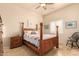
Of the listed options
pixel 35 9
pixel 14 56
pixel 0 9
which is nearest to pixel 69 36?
pixel 35 9

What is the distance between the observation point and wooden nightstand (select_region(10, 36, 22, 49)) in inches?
80.0

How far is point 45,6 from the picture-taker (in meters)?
2.03

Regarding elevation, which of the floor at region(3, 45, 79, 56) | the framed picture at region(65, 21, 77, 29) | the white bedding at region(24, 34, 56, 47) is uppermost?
the framed picture at region(65, 21, 77, 29)

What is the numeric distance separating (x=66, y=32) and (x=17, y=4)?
891 millimetres

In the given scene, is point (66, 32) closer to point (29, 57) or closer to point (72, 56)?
point (72, 56)

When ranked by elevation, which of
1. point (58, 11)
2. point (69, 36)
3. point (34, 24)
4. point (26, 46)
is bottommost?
point (26, 46)

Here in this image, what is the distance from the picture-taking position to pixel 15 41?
205cm

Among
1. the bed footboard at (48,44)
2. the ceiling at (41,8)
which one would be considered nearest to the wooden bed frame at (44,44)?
the bed footboard at (48,44)

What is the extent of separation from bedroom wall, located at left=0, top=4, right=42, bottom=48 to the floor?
0.38 ft

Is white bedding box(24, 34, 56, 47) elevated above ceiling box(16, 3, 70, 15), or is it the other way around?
ceiling box(16, 3, 70, 15)

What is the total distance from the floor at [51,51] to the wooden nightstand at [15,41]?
60mm

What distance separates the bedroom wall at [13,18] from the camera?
1995 mm

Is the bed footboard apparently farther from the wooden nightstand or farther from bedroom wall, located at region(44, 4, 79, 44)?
the wooden nightstand

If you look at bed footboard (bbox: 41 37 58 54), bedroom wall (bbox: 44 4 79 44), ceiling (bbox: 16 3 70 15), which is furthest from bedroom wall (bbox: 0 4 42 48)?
bed footboard (bbox: 41 37 58 54)
